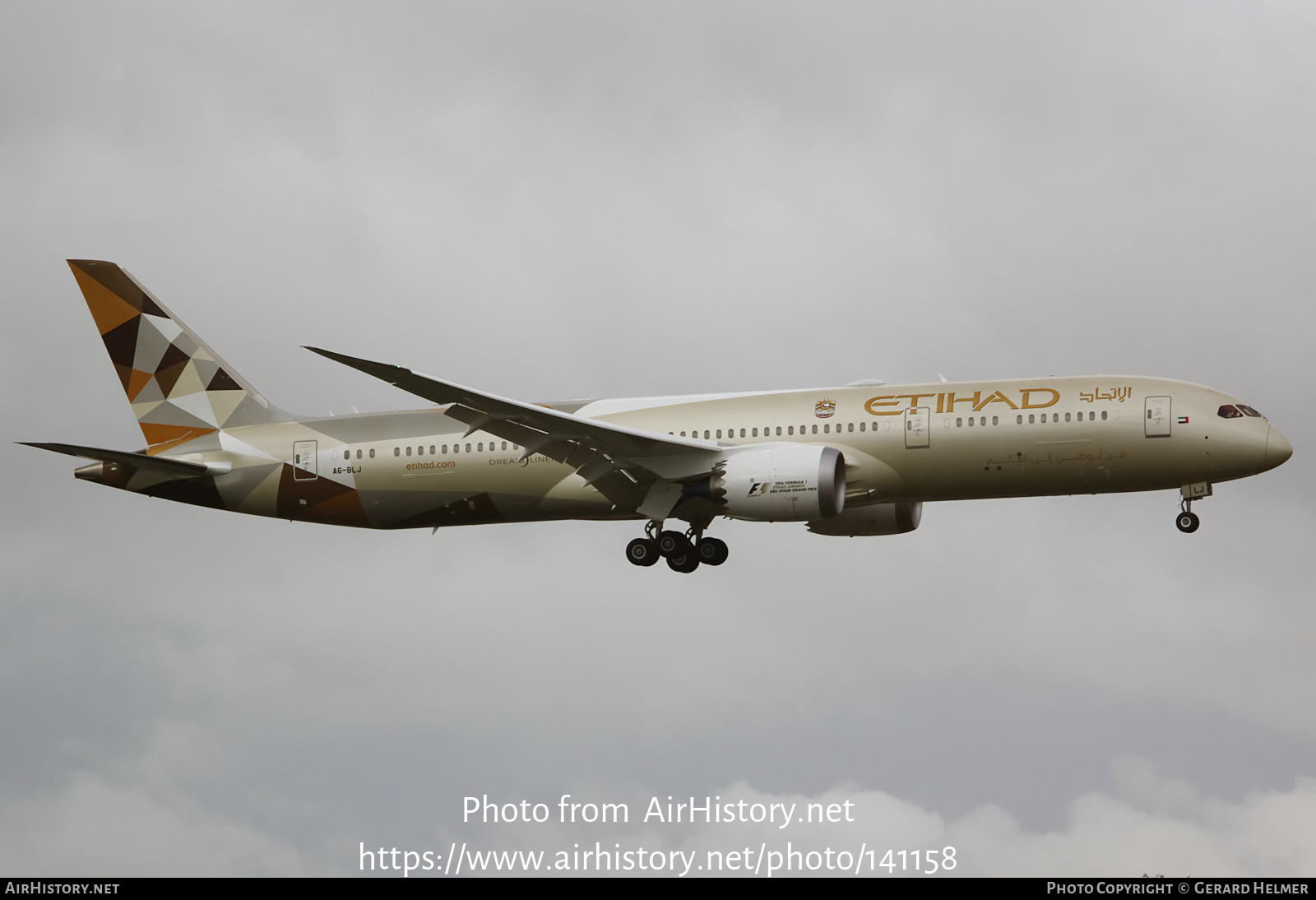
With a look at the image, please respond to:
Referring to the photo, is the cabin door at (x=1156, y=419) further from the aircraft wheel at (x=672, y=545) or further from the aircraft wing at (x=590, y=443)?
the aircraft wheel at (x=672, y=545)

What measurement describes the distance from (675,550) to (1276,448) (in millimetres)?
15225

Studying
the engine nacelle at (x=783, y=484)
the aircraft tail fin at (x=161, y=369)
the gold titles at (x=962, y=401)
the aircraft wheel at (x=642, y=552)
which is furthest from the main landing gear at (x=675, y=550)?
the aircraft tail fin at (x=161, y=369)

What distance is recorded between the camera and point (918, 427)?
3778cm

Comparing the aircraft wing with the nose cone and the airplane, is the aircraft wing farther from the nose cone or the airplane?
the nose cone

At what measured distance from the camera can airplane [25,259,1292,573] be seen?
3675 cm

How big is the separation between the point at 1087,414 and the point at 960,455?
10.4 ft

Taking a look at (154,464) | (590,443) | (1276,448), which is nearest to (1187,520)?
(1276,448)

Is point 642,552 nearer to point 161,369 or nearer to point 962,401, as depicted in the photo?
point 962,401

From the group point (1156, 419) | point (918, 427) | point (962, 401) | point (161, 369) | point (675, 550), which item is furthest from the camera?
point (161, 369)

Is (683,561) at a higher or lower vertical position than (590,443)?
lower

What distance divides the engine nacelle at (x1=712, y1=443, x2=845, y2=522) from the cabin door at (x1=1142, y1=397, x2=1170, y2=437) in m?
→ 7.33

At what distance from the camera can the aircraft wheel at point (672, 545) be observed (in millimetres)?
40875

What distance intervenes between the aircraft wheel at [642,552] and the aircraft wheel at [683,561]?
45 cm

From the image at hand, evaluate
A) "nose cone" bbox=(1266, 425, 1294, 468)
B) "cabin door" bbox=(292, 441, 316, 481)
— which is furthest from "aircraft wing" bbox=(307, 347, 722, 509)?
"nose cone" bbox=(1266, 425, 1294, 468)
